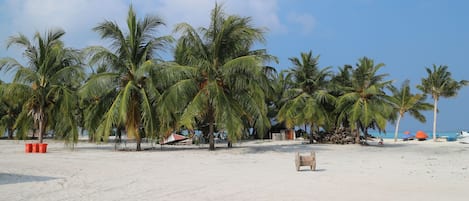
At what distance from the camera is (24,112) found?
22.4m

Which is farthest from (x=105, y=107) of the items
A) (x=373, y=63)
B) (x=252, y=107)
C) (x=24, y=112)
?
(x=373, y=63)

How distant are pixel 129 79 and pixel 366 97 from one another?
1657cm

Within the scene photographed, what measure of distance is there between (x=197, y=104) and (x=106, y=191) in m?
12.1

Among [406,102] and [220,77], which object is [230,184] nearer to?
[220,77]

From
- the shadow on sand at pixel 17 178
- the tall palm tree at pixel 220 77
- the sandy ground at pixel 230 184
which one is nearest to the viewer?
the sandy ground at pixel 230 184

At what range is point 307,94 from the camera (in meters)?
29.8

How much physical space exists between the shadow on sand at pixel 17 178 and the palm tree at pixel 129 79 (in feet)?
33.5

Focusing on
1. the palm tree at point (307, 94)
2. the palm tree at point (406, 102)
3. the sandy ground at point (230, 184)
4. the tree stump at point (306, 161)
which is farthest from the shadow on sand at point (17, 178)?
the palm tree at point (406, 102)

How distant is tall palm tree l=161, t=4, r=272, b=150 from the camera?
1983cm

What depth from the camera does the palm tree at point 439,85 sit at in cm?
4169

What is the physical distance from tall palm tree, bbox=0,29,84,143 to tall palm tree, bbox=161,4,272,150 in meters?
5.75

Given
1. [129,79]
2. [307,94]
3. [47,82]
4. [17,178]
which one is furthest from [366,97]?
[17,178]

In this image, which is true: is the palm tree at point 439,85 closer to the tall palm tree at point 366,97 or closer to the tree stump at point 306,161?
the tall palm tree at point 366,97

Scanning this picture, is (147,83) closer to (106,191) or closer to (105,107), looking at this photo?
(105,107)
